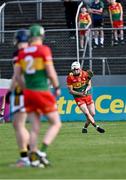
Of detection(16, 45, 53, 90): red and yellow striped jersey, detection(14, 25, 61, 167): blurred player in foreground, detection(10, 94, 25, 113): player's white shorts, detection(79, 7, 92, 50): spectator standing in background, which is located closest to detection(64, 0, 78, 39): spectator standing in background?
detection(79, 7, 92, 50): spectator standing in background

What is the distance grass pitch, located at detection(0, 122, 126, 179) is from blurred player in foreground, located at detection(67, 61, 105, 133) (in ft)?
2.23

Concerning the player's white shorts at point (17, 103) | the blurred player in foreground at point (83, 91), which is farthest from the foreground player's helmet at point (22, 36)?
the blurred player in foreground at point (83, 91)

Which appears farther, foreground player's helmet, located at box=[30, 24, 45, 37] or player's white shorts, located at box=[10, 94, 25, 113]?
player's white shorts, located at box=[10, 94, 25, 113]

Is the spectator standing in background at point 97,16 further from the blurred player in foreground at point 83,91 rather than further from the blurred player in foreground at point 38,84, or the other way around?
the blurred player in foreground at point 38,84

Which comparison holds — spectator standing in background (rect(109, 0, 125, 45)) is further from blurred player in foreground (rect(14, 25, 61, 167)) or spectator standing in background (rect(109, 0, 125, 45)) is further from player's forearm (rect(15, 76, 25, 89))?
blurred player in foreground (rect(14, 25, 61, 167))

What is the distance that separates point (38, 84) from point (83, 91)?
11.3m

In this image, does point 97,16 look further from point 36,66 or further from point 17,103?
point 36,66

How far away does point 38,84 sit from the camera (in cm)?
1375

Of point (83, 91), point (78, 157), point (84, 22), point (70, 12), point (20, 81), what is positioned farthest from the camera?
point (70, 12)

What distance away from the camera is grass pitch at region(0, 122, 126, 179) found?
1311 cm

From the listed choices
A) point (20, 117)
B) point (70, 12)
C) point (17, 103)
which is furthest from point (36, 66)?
point (70, 12)

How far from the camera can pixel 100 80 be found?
3195 cm

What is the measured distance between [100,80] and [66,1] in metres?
4.46

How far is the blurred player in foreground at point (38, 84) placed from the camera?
1369 centimetres
